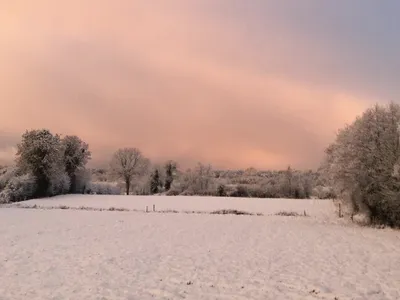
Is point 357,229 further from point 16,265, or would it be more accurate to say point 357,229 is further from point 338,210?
point 16,265

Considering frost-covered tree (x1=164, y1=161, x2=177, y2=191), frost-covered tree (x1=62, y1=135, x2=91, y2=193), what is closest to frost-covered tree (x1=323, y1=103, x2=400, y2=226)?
frost-covered tree (x1=62, y1=135, x2=91, y2=193)

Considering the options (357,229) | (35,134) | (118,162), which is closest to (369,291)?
(357,229)

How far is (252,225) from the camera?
3756 centimetres

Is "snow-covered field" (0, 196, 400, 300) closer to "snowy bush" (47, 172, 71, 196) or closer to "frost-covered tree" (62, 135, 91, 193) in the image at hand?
"snowy bush" (47, 172, 71, 196)

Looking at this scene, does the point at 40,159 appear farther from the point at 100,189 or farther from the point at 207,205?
the point at 207,205

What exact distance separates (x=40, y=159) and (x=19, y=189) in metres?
7.09

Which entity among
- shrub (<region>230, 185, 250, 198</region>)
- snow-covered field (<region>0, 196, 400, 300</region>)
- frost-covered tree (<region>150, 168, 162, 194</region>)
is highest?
frost-covered tree (<region>150, 168, 162, 194</region>)

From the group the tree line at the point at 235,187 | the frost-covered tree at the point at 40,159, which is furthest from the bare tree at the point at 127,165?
the frost-covered tree at the point at 40,159

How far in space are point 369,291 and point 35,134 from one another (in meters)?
76.3

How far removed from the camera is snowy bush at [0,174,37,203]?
7325cm

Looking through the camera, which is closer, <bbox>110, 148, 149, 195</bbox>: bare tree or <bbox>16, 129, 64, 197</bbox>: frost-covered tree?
<bbox>16, 129, 64, 197</bbox>: frost-covered tree

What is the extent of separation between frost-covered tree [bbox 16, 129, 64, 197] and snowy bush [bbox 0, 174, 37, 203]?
1.73 metres

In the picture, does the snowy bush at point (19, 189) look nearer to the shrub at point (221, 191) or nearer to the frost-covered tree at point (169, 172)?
the shrub at point (221, 191)

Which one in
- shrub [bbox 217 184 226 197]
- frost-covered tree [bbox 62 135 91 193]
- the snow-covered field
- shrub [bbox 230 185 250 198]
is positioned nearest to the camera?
the snow-covered field
